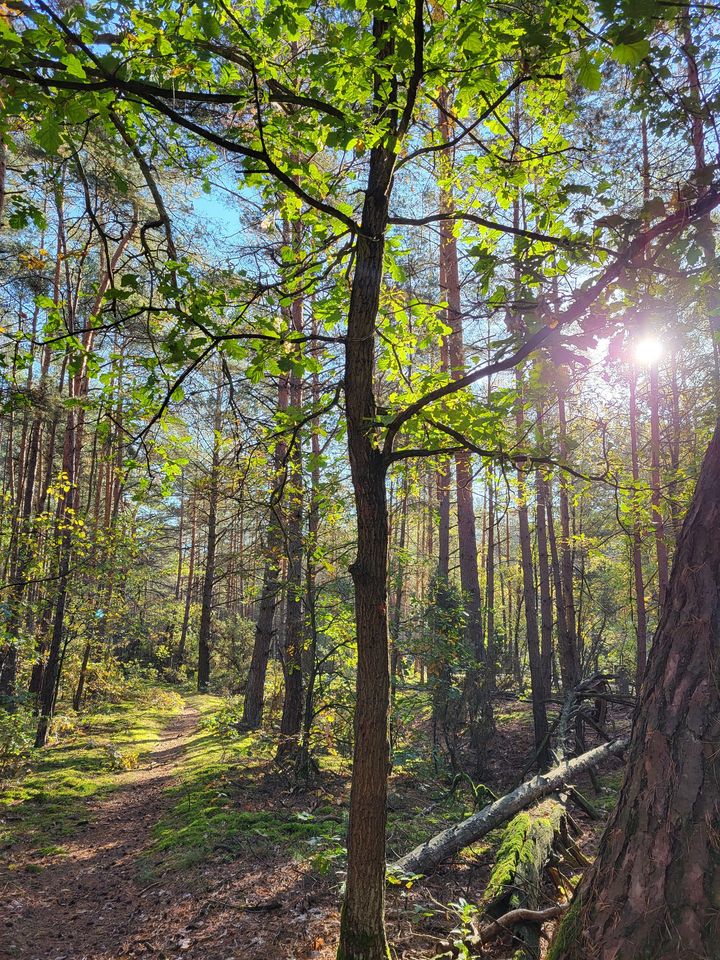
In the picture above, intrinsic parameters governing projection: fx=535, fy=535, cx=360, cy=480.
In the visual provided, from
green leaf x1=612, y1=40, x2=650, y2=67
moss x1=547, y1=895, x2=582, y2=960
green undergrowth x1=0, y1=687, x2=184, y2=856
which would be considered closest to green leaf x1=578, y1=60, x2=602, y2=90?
green leaf x1=612, y1=40, x2=650, y2=67

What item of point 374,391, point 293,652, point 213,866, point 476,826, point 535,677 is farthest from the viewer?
point 535,677

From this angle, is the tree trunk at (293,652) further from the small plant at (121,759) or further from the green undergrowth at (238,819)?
the small plant at (121,759)

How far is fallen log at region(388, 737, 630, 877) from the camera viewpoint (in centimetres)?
499

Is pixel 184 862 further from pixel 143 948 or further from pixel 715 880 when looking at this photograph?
pixel 715 880

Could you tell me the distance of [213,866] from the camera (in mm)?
5402

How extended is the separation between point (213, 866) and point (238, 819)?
1043mm

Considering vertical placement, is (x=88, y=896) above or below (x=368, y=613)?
below

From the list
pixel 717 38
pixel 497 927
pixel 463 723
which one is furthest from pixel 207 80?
pixel 463 723

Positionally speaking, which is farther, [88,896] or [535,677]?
[535,677]

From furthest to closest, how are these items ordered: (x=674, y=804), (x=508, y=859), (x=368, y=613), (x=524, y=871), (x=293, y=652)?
(x=293, y=652), (x=508, y=859), (x=524, y=871), (x=368, y=613), (x=674, y=804)

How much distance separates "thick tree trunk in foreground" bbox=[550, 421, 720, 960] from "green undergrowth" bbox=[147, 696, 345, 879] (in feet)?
6.90

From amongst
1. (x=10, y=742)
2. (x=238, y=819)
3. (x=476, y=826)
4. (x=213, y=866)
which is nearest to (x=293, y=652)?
(x=238, y=819)

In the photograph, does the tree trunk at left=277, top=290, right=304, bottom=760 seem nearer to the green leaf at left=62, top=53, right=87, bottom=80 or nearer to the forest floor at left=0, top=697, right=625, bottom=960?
the forest floor at left=0, top=697, right=625, bottom=960

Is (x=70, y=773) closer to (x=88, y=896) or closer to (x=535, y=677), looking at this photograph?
(x=88, y=896)
